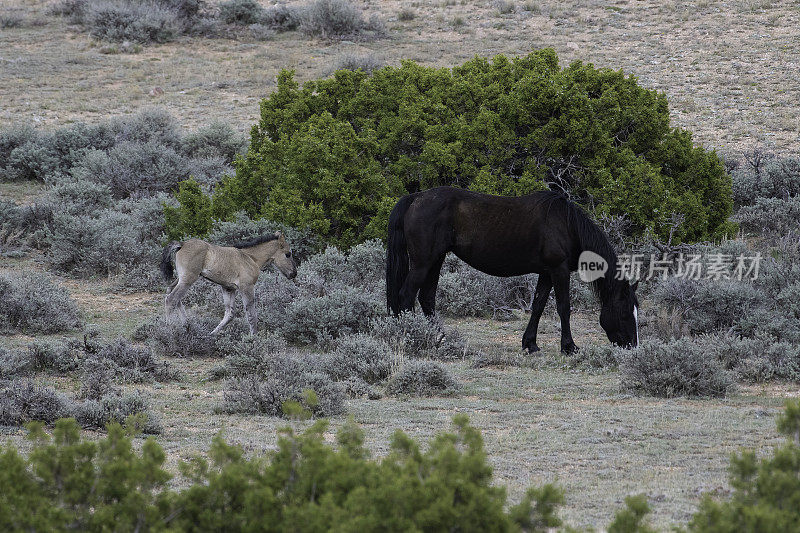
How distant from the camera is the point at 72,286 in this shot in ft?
46.0

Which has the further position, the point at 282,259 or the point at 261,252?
the point at 282,259

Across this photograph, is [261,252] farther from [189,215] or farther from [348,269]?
[189,215]

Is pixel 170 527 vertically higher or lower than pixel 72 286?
higher

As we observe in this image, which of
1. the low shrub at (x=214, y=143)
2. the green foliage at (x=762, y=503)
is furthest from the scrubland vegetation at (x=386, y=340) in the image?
the low shrub at (x=214, y=143)

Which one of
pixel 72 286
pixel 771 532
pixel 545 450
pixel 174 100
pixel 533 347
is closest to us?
pixel 771 532

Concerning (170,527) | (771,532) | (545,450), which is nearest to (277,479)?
(170,527)

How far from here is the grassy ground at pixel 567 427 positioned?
5.80 metres

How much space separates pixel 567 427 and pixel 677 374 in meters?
1.69

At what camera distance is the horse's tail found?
1081cm

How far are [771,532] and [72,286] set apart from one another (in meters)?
12.4

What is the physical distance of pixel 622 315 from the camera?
34.4 ft

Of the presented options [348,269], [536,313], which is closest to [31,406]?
[536,313]

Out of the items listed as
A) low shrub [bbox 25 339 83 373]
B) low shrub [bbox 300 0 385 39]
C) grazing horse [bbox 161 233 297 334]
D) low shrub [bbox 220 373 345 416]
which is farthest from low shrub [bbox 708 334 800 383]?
low shrub [bbox 300 0 385 39]

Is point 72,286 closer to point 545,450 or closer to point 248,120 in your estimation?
point 545,450
